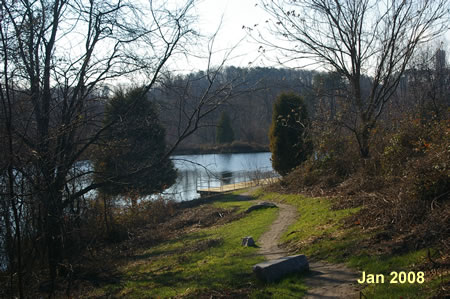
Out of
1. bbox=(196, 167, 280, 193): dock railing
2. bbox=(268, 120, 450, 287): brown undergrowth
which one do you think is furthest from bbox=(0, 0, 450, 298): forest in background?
bbox=(196, 167, 280, 193): dock railing

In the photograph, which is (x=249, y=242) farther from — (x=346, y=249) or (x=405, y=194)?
(x=405, y=194)

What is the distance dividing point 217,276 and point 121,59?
5.98 m

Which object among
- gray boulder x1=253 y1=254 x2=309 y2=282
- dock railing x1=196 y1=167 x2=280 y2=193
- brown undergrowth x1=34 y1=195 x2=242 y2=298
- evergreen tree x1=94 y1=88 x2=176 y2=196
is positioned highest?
evergreen tree x1=94 y1=88 x2=176 y2=196

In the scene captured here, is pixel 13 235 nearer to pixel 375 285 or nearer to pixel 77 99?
pixel 77 99

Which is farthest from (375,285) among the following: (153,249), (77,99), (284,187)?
(284,187)

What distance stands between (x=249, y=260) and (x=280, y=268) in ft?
6.64

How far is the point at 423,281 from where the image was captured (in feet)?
17.6

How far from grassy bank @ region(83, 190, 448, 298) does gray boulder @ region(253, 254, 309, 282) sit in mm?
127
